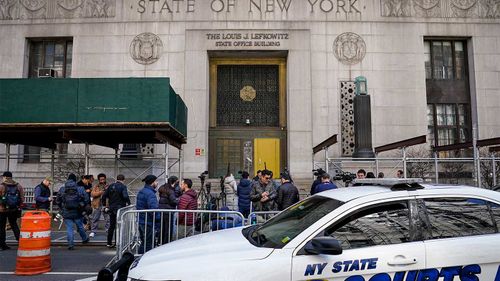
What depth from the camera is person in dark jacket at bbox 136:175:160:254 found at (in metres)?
7.09

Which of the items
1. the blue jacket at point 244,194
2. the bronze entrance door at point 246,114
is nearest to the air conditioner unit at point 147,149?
the bronze entrance door at point 246,114

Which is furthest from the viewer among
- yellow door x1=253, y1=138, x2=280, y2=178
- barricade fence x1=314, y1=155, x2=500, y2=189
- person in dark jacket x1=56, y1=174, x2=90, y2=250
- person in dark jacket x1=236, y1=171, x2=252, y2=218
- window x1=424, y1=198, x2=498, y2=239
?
yellow door x1=253, y1=138, x2=280, y2=178

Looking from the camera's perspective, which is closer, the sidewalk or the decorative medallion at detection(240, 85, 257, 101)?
the sidewalk

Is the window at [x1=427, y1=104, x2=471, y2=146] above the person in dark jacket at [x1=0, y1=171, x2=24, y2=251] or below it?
above

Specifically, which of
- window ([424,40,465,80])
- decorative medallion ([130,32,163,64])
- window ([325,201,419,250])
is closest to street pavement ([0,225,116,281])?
window ([325,201,419,250])

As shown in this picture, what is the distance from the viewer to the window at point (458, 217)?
146 inches

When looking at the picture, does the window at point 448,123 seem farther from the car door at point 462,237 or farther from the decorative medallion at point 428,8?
the car door at point 462,237

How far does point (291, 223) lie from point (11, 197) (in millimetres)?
7915

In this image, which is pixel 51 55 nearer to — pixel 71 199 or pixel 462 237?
pixel 71 199

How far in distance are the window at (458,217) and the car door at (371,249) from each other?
21 centimetres

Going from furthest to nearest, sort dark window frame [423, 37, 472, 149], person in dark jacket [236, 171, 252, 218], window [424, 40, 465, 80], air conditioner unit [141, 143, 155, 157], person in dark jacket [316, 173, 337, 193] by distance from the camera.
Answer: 1. window [424, 40, 465, 80]
2. dark window frame [423, 37, 472, 149]
3. air conditioner unit [141, 143, 155, 157]
4. person in dark jacket [236, 171, 252, 218]
5. person in dark jacket [316, 173, 337, 193]

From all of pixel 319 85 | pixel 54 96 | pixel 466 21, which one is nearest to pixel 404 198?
pixel 54 96

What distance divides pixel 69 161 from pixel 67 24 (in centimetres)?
801

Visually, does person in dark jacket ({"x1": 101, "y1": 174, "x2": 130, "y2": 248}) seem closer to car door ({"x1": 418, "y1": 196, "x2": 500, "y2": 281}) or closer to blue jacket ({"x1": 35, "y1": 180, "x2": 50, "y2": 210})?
blue jacket ({"x1": 35, "y1": 180, "x2": 50, "y2": 210})
